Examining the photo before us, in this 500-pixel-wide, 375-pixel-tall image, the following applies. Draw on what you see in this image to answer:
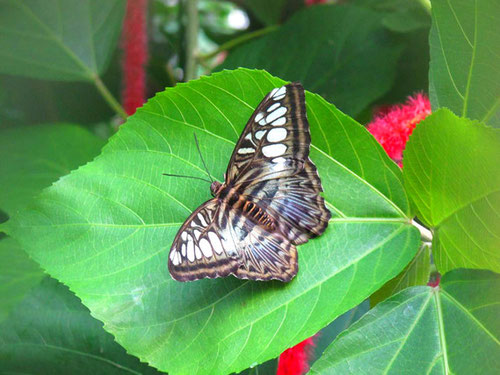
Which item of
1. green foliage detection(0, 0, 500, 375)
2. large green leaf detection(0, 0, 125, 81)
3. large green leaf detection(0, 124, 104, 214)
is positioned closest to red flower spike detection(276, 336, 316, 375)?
green foliage detection(0, 0, 500, 375)

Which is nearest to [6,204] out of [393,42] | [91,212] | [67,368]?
[67,368]

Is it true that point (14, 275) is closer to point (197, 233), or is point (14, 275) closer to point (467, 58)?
point (197, 233)

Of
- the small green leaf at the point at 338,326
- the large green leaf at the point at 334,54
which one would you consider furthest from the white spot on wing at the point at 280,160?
the large green leaf at the point at 334,54

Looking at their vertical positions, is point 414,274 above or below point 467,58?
below

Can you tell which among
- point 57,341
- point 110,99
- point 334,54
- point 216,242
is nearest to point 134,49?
point 110,99

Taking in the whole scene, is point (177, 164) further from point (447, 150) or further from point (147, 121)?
point (447, 150)

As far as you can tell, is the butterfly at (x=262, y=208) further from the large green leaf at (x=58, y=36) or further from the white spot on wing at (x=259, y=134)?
the large green leaf at (x=58, y=36)
